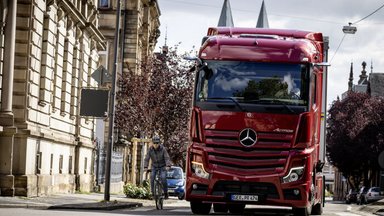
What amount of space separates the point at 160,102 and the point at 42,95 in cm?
2261

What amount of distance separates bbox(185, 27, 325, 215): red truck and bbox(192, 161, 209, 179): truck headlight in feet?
0.06

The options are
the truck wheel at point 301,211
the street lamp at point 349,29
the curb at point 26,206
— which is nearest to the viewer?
the truck wheel at point 301,211

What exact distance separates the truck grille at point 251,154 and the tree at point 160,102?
30769mm

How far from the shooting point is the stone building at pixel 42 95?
84.7 ft

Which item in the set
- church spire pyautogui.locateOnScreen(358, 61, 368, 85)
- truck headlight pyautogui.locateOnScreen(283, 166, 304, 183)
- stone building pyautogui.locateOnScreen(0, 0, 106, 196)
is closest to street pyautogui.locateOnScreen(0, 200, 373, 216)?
truck headlight pyautogui.locateOnScreen(283, 166, 304, 183)

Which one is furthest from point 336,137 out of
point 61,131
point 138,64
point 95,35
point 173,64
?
point 61,131

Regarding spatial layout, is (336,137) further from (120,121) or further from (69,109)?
(69,109)

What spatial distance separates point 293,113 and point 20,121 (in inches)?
392

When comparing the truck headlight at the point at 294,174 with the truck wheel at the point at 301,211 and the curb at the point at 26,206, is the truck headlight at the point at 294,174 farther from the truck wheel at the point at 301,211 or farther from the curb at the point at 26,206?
the curb at the point at 26,206

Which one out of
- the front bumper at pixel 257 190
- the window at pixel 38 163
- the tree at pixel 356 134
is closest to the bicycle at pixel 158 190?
the window at pixel 38 163

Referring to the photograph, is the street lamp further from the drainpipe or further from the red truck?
the red truck

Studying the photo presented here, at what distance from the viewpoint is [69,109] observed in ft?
117

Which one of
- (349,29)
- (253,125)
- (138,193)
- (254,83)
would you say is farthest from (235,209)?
(349,29)

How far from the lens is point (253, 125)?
1914 cm
